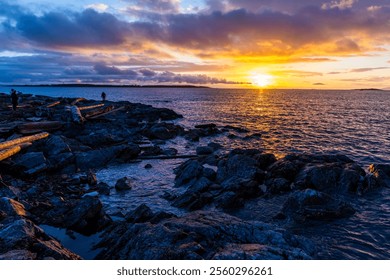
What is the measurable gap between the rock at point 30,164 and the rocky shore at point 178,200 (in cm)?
6

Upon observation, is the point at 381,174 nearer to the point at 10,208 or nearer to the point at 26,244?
the point at 26,244

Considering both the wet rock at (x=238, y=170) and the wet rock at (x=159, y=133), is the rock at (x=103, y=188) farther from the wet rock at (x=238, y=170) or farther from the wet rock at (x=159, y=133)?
the wet rock at (x=159, y=133)

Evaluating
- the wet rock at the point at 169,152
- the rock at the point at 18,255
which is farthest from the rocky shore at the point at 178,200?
the wet rock at the point at 169,152

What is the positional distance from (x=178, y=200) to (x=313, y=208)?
601cm

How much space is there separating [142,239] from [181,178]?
29.1ft

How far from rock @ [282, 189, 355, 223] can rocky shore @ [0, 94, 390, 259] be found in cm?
4

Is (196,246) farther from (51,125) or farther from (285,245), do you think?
(51,125)

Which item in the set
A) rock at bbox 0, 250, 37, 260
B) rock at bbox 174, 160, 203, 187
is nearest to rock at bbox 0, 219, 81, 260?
rock at bbox 0, 250, 37, 260

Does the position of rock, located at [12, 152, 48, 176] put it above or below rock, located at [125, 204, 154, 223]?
above

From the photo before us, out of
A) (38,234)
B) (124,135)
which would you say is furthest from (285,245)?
(124,135)

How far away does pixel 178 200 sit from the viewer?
12727mm

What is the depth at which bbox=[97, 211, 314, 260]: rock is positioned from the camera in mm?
6023

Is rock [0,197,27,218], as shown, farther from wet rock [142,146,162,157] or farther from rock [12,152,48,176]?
wet rock [142,146,162,157]

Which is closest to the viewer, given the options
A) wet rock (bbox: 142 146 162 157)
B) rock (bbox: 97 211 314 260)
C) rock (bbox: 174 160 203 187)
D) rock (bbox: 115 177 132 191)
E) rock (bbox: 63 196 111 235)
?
rock (bbox: 97 211 314 260)
